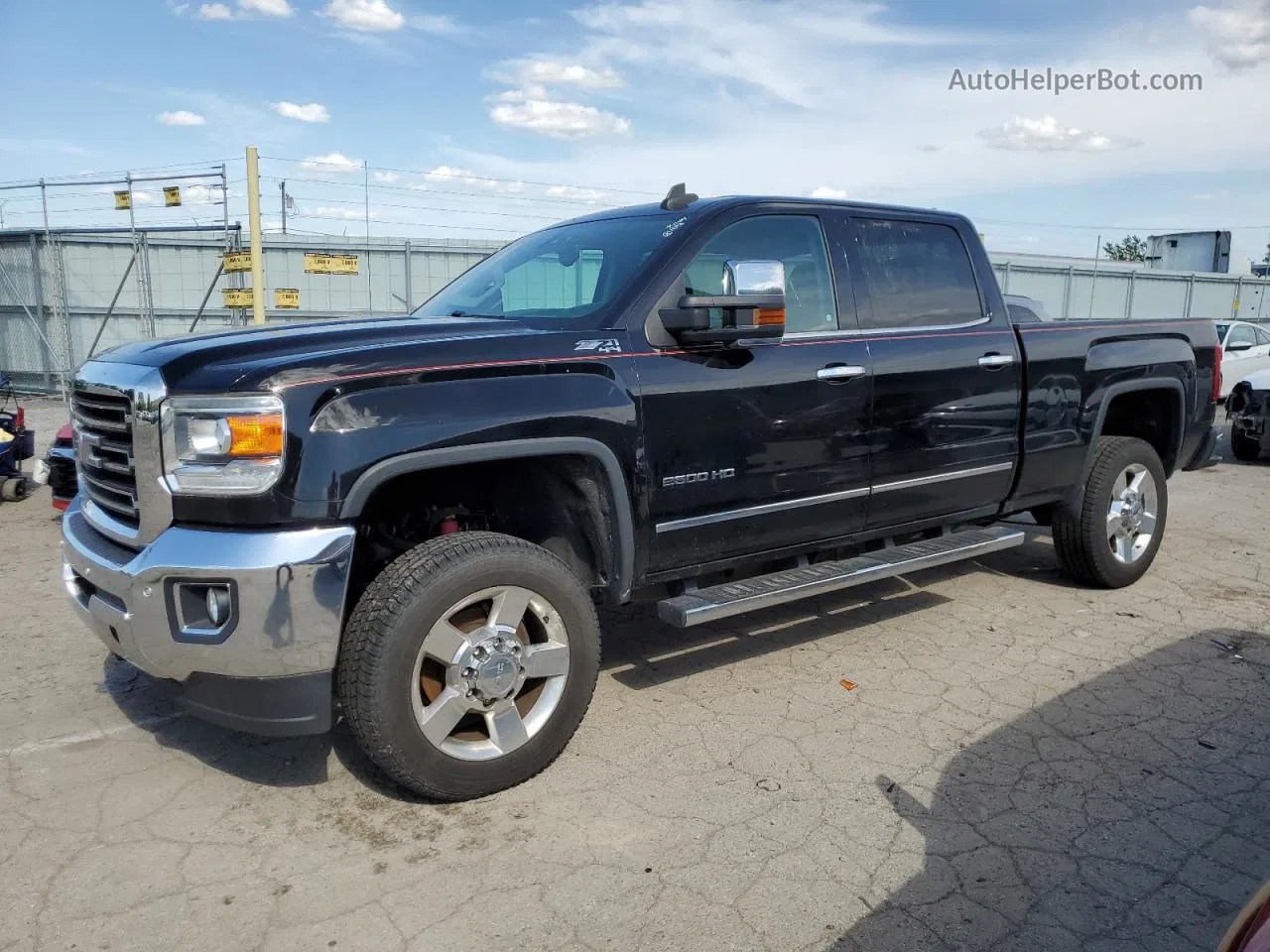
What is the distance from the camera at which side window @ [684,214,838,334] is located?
13.1ft

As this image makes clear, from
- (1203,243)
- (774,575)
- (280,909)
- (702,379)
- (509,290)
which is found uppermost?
(1203,243)

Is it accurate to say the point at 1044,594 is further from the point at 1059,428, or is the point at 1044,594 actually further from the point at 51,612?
the point at 51,612

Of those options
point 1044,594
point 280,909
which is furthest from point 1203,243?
point 280,909

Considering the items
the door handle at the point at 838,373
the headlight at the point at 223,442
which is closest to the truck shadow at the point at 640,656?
the headlight at the point at 223,442

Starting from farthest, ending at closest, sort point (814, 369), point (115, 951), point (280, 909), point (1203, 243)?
point (1203, 243) < point (814, 369) < point (280, 909) < point (115, 951)

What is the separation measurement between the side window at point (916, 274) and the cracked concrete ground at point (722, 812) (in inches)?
62.1

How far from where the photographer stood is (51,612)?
5.12m

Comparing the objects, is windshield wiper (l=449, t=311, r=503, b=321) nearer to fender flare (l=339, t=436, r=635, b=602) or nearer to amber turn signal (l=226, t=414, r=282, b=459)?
fender flare (l=339, t=436, r=635, b=602)

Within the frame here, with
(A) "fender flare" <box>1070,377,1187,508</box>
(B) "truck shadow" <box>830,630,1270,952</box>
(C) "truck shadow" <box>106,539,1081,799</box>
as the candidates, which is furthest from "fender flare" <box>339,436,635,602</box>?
(A) "fender flare" <box>1070,377,1187,508</box>

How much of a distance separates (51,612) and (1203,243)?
3294cm

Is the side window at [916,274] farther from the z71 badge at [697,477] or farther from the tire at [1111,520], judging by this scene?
the tire at [1111,520]

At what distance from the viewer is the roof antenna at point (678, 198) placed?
13.6 feet

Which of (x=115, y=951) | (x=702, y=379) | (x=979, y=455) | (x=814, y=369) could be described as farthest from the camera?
(x=979, y=455)

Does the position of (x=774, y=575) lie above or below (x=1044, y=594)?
above
